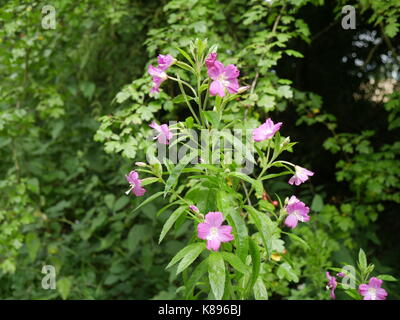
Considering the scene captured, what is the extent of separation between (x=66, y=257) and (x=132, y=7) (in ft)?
5.52

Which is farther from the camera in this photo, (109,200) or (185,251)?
(109,200)

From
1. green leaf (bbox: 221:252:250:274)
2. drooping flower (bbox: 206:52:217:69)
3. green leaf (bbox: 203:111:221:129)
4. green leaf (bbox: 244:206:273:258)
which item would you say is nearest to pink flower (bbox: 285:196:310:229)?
green leaf (bbox: 244:206:273:258)

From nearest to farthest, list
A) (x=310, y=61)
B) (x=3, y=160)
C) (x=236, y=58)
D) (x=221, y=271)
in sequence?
1. (x=221, y=271)
2. (x=236, y=58)
3. (x=3, y=160)
4. (x=310, y=61)

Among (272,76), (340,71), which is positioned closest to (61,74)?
(272,76)

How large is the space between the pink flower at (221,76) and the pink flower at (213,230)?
1.10ft

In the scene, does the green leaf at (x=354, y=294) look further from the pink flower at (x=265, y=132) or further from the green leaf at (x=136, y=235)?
the green leaf at (x=136, y=235)

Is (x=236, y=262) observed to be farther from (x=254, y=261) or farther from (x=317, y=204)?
(x=317, y=204)

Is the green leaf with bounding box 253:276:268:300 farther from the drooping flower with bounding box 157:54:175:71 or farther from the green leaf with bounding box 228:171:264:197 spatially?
the drooping flower with bounding box 157:54:175:71

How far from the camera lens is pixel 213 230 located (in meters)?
1.20

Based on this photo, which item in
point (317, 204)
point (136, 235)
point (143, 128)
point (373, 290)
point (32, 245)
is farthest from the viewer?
point (32, 245)

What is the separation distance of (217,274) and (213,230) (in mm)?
118

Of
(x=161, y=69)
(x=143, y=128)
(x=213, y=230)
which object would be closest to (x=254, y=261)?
(x=213, y=230)

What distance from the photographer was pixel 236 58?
7.13 ft

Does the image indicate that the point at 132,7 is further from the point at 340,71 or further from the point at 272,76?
the point at 340,71
